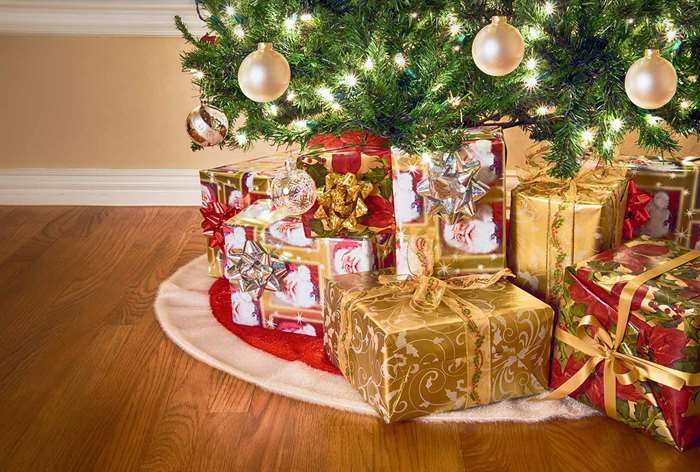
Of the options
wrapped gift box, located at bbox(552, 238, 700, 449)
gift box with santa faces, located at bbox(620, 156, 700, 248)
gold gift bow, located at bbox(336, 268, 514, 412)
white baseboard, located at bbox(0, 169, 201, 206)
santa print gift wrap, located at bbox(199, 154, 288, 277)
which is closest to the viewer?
wrapped gift box, located at bbox(552, 238, 700, 449)

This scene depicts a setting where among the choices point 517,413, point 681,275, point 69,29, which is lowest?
point 517,413

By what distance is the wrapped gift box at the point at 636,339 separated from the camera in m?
1.16

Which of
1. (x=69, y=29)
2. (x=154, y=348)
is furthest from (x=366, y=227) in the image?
(x=69, y=29)

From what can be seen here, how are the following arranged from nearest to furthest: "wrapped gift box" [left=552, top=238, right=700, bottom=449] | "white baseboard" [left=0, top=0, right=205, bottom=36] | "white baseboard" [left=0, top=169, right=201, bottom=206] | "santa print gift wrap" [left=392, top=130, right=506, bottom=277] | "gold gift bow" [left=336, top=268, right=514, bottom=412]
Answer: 1. "wrapped gift box" [left=552, top=238, right=700, bottom=449]
2. "gold gift bow" [left=336, top=268, right=514, bottom=412]
3. "santa print gift wrap" [left=392, top=130, right=506, bottom=277]
4. "white baseboard" [left=0, top=0, right=205, bottom=36]
5. "white baseboard" [left=0, top=169, right=201, bottom=206]

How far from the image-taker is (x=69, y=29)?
2492mm

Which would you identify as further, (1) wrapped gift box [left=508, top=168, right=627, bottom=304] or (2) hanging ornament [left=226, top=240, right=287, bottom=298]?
(2) hanging ornament [left=226, top=240, right=287, bottom=298]

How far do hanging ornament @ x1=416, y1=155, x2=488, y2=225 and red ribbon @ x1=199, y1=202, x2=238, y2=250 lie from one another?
23.8 inches

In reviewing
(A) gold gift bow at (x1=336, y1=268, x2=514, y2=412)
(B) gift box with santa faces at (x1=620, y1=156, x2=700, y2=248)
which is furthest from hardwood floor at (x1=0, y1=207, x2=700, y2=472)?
(B) gift box with santa faces at (x1=620, y1=156, x2=700, y2=248)

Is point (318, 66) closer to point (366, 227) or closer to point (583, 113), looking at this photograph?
point (366, 227)

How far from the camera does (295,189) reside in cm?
145

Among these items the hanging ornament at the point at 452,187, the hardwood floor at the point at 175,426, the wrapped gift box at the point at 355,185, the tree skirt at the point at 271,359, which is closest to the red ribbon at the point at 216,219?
the tree skirt at the point at 271,359

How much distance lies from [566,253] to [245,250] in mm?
658

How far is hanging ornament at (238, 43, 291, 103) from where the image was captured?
1.25 meters

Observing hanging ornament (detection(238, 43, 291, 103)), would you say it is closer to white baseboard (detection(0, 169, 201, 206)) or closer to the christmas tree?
the christmas tree
